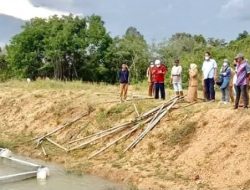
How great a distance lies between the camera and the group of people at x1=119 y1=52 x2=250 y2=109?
15422mm

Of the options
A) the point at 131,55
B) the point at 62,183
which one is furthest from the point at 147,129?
the point at 131,55

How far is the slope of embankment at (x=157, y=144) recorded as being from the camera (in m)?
14.1

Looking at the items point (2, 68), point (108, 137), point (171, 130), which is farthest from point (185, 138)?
point (2, 68)

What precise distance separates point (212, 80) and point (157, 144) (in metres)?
2.95

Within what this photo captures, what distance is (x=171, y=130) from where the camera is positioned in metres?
16.9

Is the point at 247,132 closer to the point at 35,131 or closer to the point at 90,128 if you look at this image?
the point at 90,128

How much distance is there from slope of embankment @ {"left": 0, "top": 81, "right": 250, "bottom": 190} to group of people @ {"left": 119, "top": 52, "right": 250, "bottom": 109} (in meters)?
0.59

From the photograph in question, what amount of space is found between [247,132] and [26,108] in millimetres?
13202

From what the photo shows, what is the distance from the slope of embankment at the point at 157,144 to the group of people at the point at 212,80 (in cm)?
59

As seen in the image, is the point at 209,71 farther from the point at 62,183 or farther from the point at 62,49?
the point at 62,49

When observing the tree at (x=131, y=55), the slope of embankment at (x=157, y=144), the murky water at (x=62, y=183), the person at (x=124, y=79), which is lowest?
the murky water at (x=62, y=183)

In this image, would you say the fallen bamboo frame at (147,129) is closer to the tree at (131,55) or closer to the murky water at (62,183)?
the murky water at (62,183)

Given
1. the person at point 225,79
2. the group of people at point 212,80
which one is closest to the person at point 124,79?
the group of people at point 212,80

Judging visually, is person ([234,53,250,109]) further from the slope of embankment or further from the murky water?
the murky water
